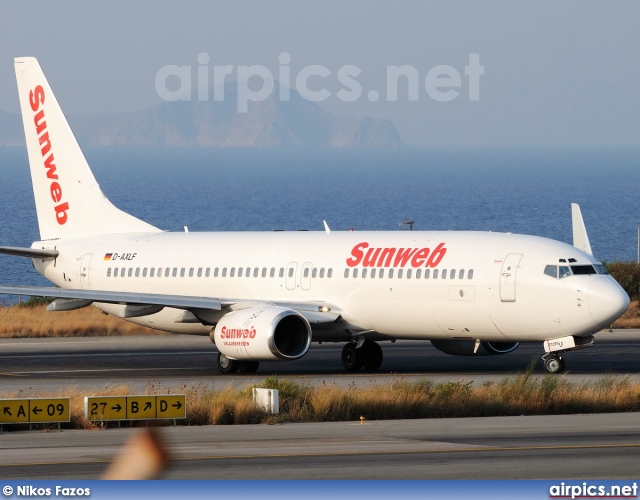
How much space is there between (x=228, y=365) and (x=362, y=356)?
3.86 metres

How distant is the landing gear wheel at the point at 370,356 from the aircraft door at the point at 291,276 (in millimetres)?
2587

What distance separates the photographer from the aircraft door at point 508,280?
34438 millimetres

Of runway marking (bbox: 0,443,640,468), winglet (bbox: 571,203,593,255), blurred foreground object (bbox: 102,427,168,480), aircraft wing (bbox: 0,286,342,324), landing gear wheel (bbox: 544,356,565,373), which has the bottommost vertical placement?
runway marking (bbox: 0,443,640,468)

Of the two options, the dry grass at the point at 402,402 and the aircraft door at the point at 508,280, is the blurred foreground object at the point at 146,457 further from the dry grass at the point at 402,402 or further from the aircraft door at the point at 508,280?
the aircraft door at the point at 508,280

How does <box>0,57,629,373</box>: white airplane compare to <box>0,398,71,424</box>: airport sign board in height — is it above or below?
above

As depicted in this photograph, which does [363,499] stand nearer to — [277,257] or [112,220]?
[277,257]

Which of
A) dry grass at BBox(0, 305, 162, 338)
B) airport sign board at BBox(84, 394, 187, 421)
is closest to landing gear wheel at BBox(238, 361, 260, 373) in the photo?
airport sign board at BBox(84, 394, 187, 421)

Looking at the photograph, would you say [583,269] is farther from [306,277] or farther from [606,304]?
[306,277]

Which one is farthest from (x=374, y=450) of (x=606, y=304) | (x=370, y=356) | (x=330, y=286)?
(x=370, y=356)

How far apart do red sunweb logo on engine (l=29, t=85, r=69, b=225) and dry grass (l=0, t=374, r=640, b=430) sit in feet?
52.5

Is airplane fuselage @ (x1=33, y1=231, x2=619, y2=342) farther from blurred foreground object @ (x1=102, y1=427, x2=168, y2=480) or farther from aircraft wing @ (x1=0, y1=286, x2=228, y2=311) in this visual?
blurred foreground object @ (x1=102, y1=427, x2=168, y2=480)

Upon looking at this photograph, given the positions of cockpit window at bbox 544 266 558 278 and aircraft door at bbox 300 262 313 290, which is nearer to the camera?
cockpit window at bbox 544 266 558 278

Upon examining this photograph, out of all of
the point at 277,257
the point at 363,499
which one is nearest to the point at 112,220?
the point at 277,257

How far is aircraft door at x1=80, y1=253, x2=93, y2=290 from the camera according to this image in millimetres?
42594
